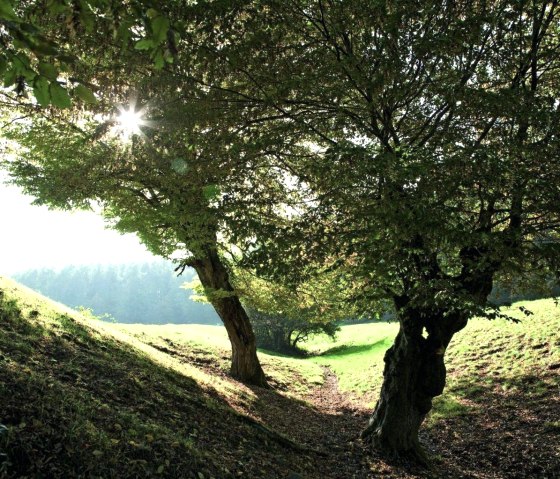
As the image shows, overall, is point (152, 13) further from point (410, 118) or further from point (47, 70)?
point (410, 118)

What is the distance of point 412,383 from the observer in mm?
10750

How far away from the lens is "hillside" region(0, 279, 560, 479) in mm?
5199

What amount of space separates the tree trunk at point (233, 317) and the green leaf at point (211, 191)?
724 cm

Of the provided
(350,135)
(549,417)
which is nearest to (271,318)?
(549,417)

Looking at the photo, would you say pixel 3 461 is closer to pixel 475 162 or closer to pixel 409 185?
pixel 409 185

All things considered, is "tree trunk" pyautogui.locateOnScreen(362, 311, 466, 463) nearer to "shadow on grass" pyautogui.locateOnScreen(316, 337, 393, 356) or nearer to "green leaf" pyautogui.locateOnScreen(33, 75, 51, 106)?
"green leaf" pyautogui.locateOnScreen(33, 75, 51, 106)

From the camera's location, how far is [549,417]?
41.0 feet

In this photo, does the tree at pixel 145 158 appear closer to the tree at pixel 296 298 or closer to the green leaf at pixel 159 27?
the green leaf at pixel 159 27

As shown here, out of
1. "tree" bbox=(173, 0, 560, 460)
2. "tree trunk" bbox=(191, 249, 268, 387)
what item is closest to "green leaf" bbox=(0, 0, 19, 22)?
"tree" bbox=(173, 0, 560, 460)

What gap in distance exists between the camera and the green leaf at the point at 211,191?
8.71 meters

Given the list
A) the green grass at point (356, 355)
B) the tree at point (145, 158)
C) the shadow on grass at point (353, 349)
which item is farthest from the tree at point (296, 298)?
the shadow on grass at point (353, 349)

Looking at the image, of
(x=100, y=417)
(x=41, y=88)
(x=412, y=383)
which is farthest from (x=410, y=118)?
(x=41, y=88)

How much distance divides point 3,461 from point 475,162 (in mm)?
6810

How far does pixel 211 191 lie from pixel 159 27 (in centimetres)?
660
